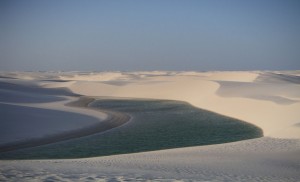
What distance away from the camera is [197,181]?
736 centimetres

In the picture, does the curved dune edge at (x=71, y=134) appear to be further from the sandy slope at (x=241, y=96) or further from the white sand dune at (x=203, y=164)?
the sandy slope at (x=241, y=96)

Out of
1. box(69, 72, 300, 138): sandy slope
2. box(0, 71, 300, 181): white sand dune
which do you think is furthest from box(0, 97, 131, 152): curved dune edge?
box(69, 72, 300, 138): sandy slope

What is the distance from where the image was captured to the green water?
517 inches

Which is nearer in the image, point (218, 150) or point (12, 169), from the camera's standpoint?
point (12, 169)

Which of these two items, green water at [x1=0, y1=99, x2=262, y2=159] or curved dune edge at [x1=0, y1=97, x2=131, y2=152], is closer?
green water at [x1=0, y1=99, x2=262, y2=159]

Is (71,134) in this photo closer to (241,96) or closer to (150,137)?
(150,137)

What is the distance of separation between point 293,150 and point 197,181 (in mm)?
5576

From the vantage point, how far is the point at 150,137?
16156 millimetres

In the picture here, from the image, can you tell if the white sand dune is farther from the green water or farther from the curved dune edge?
the curved dune edge

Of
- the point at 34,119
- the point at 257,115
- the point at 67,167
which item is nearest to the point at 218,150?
the point at 67,167

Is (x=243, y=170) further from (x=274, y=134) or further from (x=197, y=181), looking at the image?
(x=274, y=134)

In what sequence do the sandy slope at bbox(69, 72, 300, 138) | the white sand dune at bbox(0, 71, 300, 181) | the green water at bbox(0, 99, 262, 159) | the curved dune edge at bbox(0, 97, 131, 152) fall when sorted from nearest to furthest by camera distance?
the white sand dune at bbox(0, 71, 300, 181) < the green water at bbox(0, 99, 262, 159) < the curved dune edge at bbox(0, 97, 131, 152) < the sandy slope at bbox(69, 72, 300, 138)

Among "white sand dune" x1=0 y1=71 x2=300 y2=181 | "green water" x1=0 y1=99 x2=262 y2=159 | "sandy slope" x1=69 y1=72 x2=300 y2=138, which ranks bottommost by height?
"white sand dune" x1=0 y1=71 x2=300 y2=181

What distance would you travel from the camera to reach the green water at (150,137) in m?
13.1
